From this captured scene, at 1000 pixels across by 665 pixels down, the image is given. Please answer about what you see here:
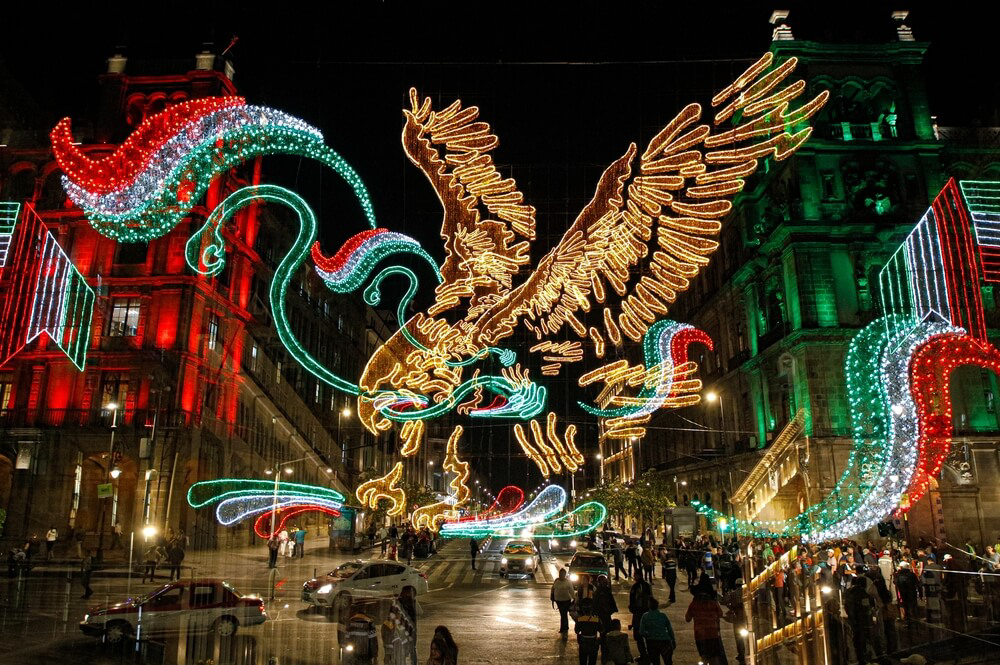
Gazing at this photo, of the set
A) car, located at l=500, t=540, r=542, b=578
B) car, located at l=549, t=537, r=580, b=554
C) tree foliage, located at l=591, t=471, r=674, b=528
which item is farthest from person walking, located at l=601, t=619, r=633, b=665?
tree foliage, located at l=591, t=471, r=674, b=528

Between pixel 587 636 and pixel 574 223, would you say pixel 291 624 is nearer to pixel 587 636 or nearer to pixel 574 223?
pixel 587 636

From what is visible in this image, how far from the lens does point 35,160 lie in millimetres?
42031

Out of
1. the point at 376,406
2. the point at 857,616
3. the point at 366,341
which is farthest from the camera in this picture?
the point at 366,341

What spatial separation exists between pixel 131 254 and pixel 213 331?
617cm

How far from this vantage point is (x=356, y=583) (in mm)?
18859

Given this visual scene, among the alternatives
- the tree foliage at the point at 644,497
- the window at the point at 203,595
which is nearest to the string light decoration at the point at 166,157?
the window at the point at 203,595

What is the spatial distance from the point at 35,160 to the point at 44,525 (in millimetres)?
21218

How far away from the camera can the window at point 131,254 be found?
40344mm

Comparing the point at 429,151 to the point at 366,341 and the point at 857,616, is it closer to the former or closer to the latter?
the point at 857,616

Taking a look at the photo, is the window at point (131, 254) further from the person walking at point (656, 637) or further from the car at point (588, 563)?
the person walking at point (656, 637)

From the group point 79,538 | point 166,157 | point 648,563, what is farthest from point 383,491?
point 79,538

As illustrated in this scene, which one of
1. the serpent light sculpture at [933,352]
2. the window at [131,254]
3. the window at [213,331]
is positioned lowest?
the serpent light sculpture at [933,352]

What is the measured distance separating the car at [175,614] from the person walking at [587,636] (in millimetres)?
7376

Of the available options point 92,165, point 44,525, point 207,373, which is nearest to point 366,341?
point 207,373
